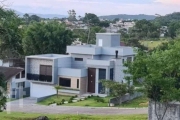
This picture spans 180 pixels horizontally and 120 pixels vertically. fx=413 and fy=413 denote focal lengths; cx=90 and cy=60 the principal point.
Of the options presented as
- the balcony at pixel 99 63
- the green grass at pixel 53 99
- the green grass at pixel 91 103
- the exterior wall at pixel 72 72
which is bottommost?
the green grass at pixel 53 99

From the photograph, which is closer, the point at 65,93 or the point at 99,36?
the point at 65,93

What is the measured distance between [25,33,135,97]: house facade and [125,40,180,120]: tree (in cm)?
1535

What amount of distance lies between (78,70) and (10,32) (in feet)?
64.8

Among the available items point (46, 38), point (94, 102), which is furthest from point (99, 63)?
point (46, 38)

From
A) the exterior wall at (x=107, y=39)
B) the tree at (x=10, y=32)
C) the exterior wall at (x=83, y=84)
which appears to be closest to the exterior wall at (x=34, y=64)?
the exterior wall at (x=83, y=84)

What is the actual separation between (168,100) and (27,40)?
98.7 ft

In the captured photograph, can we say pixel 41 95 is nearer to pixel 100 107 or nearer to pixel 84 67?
pixel 84 67

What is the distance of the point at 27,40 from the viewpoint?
44000 mm

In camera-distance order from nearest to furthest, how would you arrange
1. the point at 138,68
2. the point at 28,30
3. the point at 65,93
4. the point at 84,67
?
the point at 138,68 < the point at 65,93 < the point at 84,67 < the point at 28,30

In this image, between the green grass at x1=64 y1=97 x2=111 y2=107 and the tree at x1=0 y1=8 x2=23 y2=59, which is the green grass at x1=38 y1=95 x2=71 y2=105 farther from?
the tree at x1=0 y1=8 x2=23 y2=59

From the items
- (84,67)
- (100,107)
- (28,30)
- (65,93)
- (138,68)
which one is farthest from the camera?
(28,30)

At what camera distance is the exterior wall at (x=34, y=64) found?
34062mm

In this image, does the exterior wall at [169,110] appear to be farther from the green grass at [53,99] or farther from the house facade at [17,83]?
the house facade at [17,83]

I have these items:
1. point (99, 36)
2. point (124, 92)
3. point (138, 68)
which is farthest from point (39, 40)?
point (138, 68)
